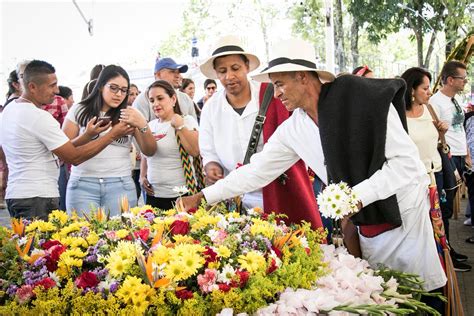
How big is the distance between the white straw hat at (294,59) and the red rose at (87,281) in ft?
4.06

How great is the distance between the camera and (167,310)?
187cm

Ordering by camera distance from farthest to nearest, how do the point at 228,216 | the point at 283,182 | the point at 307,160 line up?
the point at 283,182, the point at 307,160, the point at 228,216

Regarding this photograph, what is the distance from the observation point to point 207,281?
194 centimetres

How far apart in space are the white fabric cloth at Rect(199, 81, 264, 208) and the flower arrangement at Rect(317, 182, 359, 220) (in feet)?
3.50

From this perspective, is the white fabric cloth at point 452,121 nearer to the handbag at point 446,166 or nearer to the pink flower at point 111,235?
the handbag at point 446,166

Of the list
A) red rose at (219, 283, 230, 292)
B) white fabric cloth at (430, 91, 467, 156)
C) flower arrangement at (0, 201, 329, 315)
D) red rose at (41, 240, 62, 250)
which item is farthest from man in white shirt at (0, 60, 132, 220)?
white fabric cloth at (430, 91, 467, 156)

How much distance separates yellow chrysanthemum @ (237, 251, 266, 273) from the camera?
2045 mm

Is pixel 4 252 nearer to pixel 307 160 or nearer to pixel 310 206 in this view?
pixel 307 160

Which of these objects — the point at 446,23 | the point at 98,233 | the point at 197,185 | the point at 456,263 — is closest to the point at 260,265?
the point at 98,233

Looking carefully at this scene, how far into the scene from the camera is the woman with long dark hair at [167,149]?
14.1 ft

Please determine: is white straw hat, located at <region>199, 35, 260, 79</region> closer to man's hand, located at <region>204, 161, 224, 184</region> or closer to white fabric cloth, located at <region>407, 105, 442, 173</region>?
man's hand, located at <region>204, 161, 224, 184</region>

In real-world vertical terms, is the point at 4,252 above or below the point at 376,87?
below

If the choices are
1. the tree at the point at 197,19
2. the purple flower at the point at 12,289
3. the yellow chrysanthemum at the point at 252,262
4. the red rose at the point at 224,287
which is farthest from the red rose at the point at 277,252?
the tree at the point at 197,19

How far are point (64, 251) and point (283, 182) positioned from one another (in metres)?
1.47
